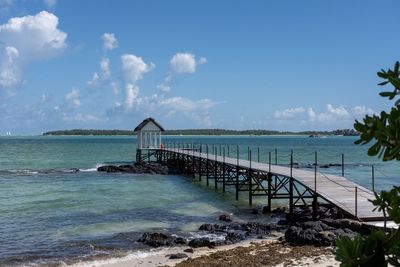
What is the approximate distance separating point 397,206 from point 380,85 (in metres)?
0.54

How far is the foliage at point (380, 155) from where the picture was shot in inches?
76.0

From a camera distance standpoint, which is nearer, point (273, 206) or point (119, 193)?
point (273, 206)

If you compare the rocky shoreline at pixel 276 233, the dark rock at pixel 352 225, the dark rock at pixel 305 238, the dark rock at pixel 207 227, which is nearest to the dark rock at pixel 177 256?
the rocky shoreline at pixel 276 233

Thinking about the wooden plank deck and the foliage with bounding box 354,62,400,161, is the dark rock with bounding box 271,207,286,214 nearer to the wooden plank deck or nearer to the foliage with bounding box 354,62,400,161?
the wooden plank deck

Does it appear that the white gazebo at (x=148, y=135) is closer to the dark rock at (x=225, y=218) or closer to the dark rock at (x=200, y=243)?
the dark rock at (x=225, y=218)

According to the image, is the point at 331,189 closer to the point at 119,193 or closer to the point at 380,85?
the point at 119,193

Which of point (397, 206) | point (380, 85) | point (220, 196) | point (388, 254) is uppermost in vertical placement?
point (380, 85)

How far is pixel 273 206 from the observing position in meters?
21.9

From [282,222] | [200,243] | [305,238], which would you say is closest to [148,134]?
[282,222]

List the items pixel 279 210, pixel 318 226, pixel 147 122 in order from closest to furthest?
pixel 318 226, pixel 279 210, pixel 147 122

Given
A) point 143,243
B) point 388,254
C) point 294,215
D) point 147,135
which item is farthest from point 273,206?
point 147,135

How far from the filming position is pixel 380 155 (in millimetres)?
2029

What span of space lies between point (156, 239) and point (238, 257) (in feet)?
10.7

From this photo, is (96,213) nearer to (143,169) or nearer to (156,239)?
(156,239)
